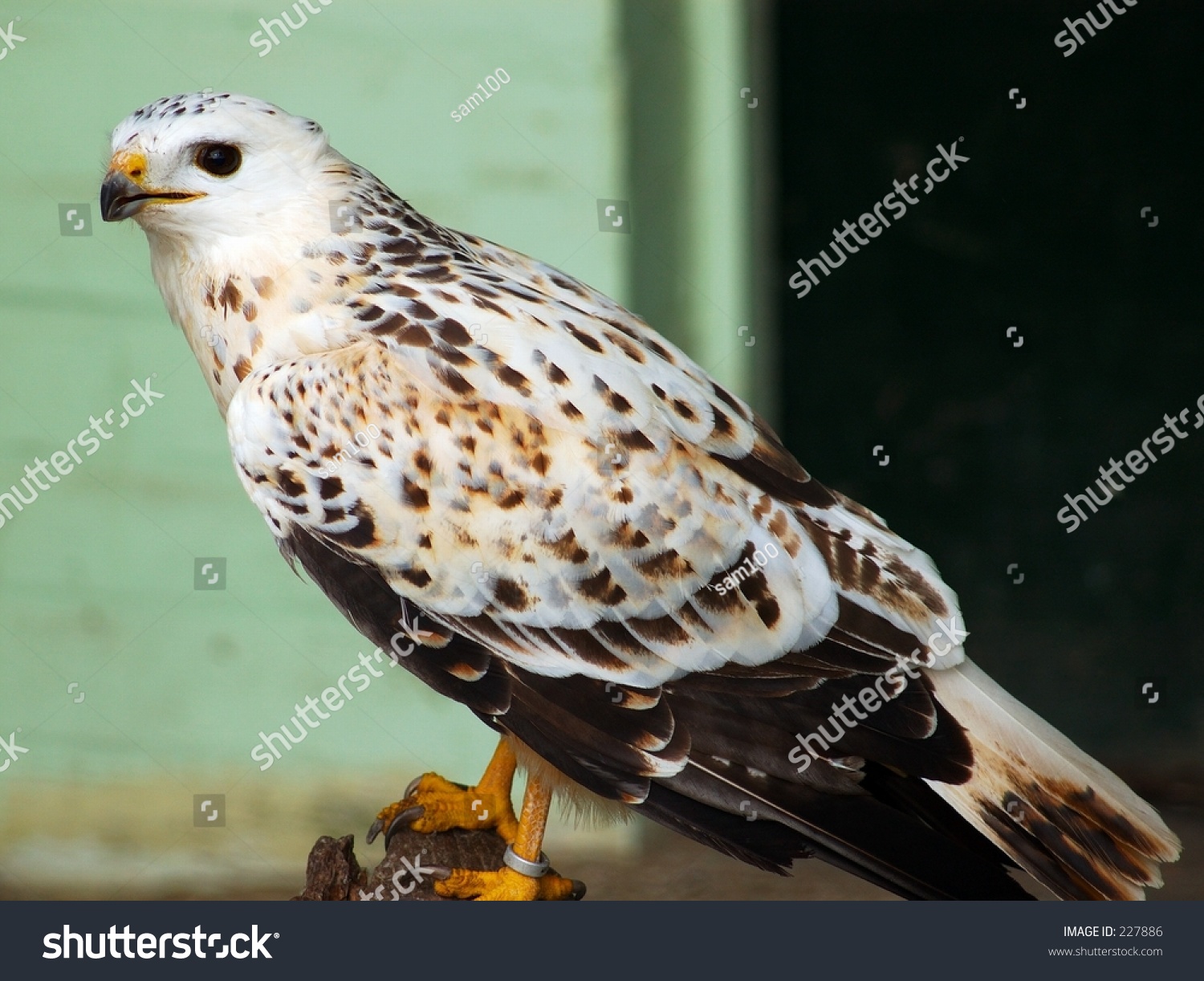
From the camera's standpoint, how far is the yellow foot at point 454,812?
6.50 ft

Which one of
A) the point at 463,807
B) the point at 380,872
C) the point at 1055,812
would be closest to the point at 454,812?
the point at 463,807

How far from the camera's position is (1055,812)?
1631mm

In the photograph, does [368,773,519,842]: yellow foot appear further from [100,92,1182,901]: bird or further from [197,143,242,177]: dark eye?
[197,143,242,177]: dark eye

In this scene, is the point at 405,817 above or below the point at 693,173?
below

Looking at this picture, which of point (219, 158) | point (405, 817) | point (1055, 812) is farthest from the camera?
point (405, 817)

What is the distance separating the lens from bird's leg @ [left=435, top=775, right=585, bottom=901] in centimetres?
179

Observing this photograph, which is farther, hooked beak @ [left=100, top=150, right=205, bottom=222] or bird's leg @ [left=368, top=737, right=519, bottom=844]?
bird's leg @ [left=368, top=737, right=519, bottom=844]

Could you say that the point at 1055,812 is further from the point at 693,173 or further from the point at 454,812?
the point at 693,173

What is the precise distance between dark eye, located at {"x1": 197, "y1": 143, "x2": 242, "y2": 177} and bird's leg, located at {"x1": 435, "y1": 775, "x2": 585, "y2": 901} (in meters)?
0.94

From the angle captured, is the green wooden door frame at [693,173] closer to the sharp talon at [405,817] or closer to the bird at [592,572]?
the bird at [592,572]

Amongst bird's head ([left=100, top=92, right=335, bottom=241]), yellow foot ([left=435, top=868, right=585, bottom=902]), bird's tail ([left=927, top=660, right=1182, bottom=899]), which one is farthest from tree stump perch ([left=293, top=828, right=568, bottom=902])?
bird's head ([left=100, top=92, right=335, bottom=241])

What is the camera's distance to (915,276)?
3500 mm

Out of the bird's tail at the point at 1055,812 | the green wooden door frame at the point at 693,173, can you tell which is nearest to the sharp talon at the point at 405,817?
the bird's tail at the point at 1055,812

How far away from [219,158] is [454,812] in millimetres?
1023
